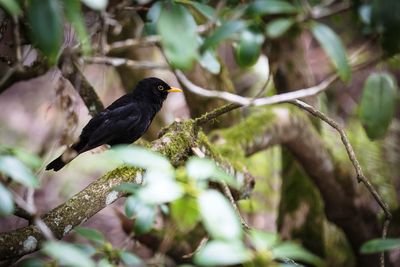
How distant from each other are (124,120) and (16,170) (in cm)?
268

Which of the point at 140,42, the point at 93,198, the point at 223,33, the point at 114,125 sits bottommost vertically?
the point at 114,125

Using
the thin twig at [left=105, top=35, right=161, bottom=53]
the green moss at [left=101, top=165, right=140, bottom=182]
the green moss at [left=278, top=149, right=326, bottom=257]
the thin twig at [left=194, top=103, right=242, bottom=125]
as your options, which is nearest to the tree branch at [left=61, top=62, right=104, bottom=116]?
the thin twig at [left=105, top=35, right=161, bottom=53]

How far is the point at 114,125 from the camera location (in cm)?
406

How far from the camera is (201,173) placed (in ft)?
4.66

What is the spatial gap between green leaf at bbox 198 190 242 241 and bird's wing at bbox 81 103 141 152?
267 cm

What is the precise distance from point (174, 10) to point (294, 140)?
3490 millimetres

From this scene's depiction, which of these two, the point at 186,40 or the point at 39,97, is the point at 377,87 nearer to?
the point at 186,40

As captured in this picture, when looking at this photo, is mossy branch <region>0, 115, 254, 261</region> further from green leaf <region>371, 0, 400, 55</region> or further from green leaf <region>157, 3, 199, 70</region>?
green leaf <region>371, 0, 400, 55</region>

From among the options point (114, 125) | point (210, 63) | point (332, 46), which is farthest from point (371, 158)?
point (332, 46)

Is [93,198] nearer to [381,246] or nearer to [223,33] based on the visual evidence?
[223,33]

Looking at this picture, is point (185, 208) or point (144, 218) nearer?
point (185, 208)

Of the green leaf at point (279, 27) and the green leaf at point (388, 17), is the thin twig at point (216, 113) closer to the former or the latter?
the green leaf at point (279, 27)

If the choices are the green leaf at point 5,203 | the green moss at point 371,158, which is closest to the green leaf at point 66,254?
the green leaf at point 5,203

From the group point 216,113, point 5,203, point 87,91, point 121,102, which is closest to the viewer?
point 5,203
